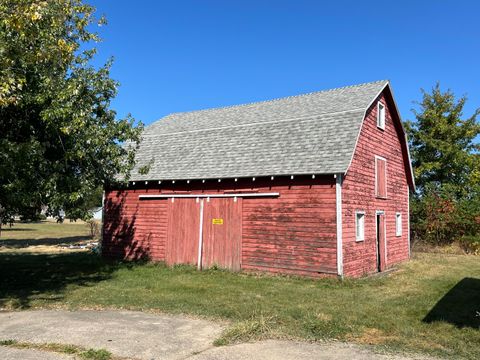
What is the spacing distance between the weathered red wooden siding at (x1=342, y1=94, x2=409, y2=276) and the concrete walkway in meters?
7.57

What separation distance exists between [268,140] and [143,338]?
36.3 feet

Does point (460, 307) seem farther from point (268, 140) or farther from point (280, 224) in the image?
point (268, 140)

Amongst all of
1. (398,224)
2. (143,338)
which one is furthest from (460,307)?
(398,224)

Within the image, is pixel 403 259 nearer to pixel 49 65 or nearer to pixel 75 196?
pixel 75 196

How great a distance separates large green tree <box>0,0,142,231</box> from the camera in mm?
10250

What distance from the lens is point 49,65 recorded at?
12.2 metres

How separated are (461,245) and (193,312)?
21.1m

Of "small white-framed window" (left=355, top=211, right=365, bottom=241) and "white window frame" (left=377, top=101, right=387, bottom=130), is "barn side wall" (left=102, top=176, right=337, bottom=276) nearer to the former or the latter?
"small white-framed window" (left=355, top=211, right=365, bottom=241)

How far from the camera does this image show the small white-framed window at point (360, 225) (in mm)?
15758

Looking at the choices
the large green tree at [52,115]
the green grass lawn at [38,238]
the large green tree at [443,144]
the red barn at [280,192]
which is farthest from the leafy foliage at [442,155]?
the green grass lawn at [38,238]

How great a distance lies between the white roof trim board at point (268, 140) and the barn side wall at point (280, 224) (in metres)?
0.49

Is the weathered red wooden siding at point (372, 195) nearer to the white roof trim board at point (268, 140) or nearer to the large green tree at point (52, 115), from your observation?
the white roof trim board at point (268, 140)

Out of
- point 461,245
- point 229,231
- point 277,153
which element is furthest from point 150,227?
point 461,245

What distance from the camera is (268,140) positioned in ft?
56.0
